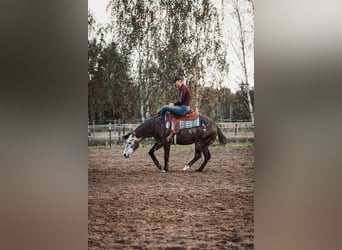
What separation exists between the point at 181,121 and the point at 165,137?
0.75 feet

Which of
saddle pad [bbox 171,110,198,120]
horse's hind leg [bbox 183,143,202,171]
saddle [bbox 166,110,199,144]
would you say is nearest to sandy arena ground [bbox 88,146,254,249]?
horse's hind leg [bbox 183,143,202,171]

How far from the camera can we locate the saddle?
4.27 metres

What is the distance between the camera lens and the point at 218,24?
4.19 m

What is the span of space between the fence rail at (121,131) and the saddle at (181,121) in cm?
25

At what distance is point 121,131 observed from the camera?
4.29 meters

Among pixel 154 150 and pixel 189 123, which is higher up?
pixel 189 123

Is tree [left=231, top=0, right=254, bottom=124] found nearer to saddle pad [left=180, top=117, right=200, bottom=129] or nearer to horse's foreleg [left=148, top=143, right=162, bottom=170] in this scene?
saddle pad [left=180, top=117, right=200, bottom=129]

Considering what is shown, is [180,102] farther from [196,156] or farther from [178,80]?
[196,156]

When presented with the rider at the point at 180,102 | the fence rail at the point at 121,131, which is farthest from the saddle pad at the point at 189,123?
the fence rail at the point at 121,131

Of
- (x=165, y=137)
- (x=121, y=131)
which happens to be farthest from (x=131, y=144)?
(x=165, y=137)

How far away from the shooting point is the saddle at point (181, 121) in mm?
4273
